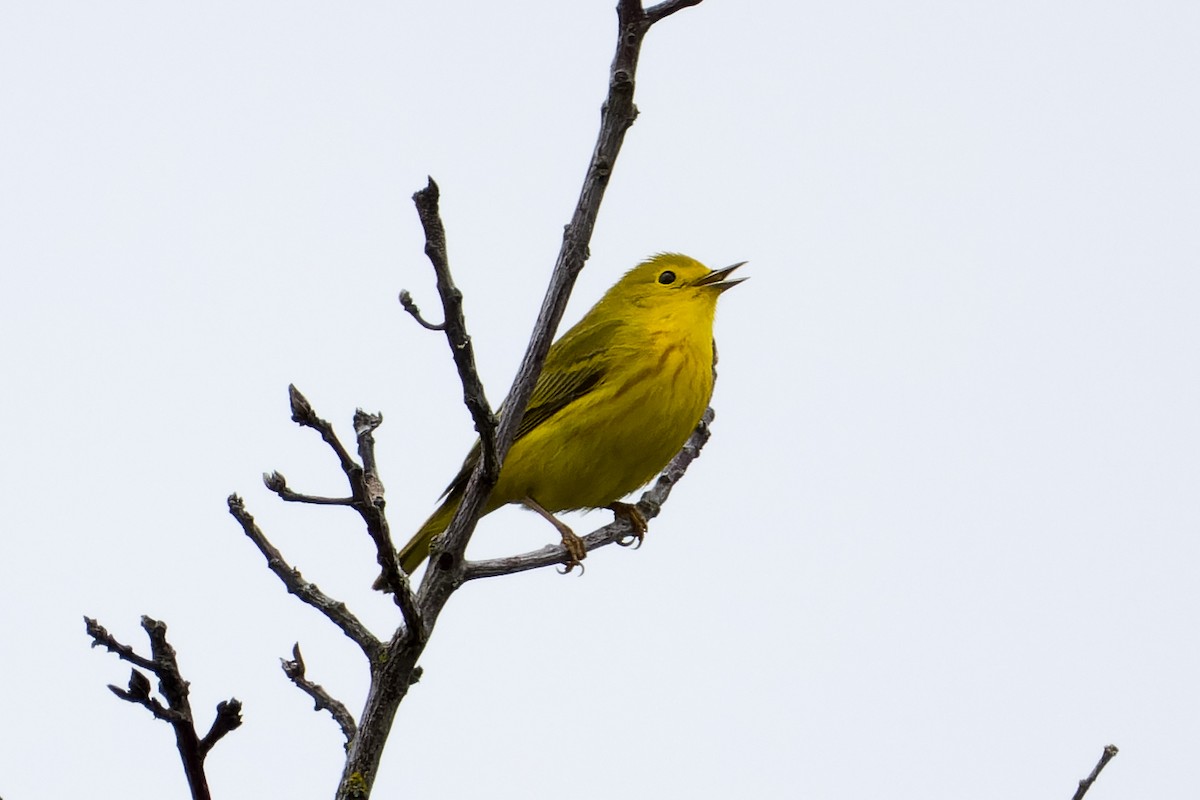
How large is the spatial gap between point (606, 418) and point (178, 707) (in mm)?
4039

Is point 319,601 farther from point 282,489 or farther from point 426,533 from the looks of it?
point 426,533

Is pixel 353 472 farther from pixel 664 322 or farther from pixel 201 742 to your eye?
pixel 664 322

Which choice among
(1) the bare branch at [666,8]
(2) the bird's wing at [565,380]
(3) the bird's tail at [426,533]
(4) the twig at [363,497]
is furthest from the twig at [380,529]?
(3) the bird's tail at [426,533]

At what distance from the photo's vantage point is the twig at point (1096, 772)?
10.3 ft

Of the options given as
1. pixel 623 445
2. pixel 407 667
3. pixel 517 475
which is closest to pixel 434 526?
pixel 517 475

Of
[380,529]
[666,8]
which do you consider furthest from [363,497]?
[666,8]

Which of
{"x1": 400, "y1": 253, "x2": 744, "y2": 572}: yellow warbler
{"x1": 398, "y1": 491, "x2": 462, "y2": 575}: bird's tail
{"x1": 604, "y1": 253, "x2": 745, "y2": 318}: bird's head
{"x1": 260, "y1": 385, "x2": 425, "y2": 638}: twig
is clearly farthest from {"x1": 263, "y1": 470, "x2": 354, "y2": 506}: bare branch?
{"x1": 604, "y1": 253, "x2": 745, "y2": 318}: bird's head

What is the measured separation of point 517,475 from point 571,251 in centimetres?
337

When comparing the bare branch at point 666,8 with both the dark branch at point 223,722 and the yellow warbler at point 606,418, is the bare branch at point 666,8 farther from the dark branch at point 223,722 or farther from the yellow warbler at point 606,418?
the yellow warbler at point 606,418

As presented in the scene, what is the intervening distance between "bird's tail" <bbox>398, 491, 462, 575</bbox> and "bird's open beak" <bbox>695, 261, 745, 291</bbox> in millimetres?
1857

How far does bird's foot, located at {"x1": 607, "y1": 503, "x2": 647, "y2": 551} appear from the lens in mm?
7117

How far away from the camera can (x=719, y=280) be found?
25.1 ft

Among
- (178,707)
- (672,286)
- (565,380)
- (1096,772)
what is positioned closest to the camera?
(178,707)

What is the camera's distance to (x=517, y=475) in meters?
6.83
